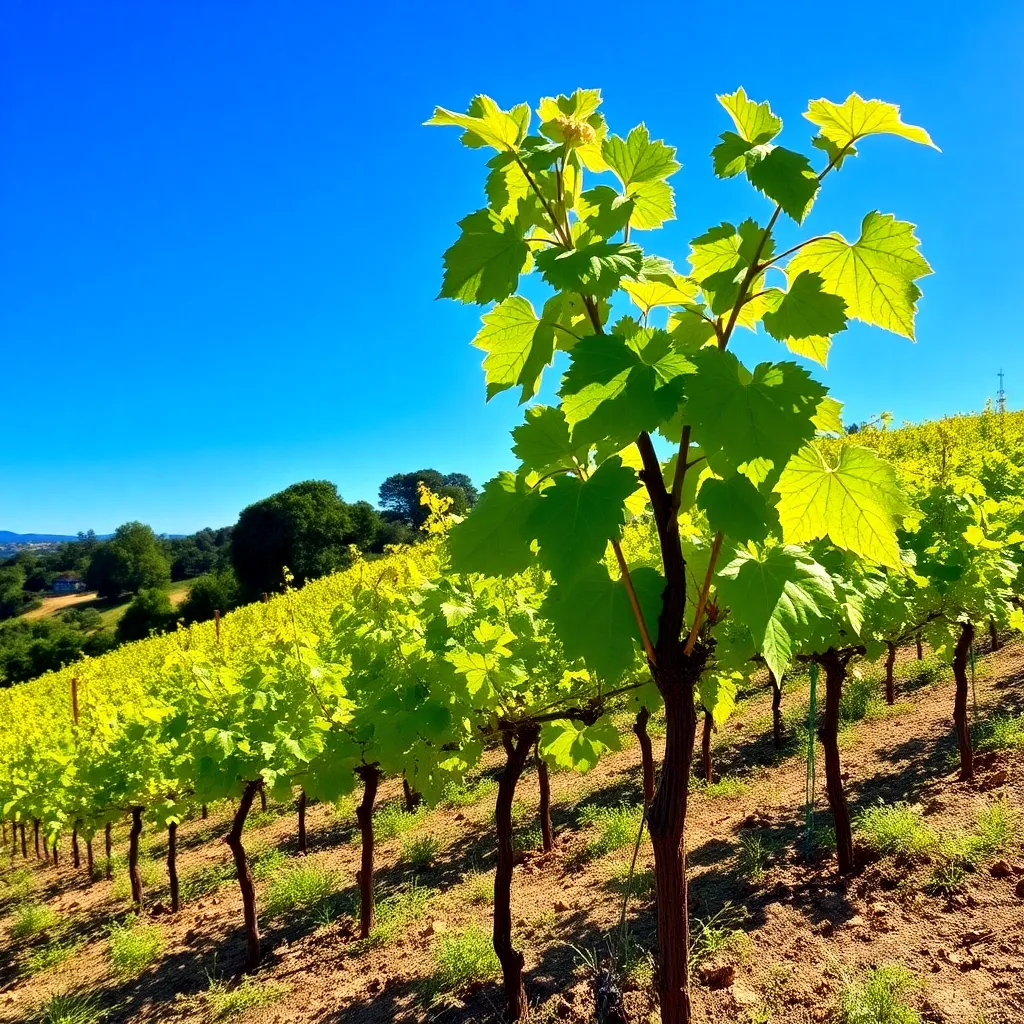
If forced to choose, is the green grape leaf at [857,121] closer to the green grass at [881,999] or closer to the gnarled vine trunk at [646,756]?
the green grass at [881,999]

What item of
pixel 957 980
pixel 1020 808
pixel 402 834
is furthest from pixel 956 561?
pixel 402 834

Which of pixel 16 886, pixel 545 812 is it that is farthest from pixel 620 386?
pixel 16 886

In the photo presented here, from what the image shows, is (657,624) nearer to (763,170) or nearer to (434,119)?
(763,170)

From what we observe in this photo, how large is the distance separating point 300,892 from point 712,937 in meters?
4.41

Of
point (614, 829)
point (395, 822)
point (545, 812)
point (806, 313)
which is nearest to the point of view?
point (806, 313)

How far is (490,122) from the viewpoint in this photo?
123 cm

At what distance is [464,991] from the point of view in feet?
13.9

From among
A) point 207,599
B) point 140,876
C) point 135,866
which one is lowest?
point 140,876

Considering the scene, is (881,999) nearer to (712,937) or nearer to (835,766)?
(712,937)

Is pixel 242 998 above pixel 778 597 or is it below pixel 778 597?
below

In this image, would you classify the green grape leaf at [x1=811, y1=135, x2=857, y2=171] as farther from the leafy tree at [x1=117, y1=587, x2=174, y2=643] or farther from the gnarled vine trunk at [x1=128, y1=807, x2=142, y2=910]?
the leafy tree at [x1=117, y1=587, x2=174, y2=643]

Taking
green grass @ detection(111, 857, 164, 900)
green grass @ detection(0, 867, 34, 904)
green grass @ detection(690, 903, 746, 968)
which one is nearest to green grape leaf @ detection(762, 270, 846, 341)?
green grass @ detection(690, 903, 746, 968)

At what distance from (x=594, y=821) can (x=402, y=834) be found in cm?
249

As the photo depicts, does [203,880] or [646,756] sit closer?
[646,756]
